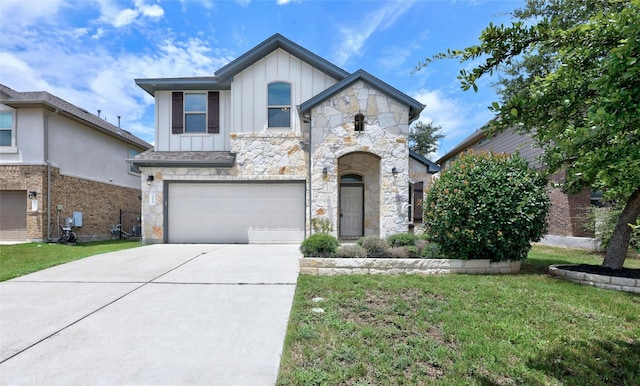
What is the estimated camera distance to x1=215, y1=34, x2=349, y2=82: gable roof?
398 inches

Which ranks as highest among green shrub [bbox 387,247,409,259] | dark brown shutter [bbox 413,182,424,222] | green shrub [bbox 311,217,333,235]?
dark brown shutter [bbox 413,182,424,222]

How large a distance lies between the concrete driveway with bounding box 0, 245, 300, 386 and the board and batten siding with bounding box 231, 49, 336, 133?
19.1 feet

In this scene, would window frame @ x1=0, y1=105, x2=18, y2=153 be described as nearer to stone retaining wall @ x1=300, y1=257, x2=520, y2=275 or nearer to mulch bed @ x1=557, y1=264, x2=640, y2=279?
stone retaining wall @ x1=300, y1=257, x2=520, y2=275

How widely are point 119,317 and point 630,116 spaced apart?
5481 mm

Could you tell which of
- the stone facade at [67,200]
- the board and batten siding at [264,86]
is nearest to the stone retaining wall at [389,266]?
the board and batten siding at [264,86]

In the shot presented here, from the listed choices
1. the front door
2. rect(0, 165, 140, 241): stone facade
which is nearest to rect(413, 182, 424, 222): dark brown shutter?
the front door

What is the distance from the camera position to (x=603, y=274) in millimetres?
5449

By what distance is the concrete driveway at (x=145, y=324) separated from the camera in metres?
2.71

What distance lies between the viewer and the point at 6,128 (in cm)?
1145

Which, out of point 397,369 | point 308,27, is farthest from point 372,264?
point 308,27

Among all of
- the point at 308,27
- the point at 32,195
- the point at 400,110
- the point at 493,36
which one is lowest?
the point at 32,195

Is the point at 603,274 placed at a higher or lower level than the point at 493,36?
lower

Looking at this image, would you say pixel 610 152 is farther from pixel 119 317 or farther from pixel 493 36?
pixel 119 317

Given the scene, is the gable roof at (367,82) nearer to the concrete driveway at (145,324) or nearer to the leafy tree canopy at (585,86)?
the concrete driveway at (145,324)
